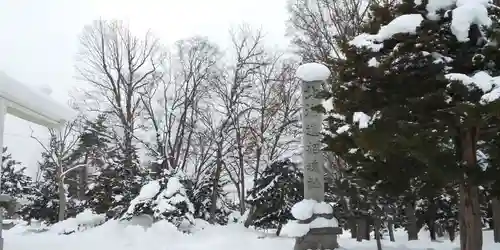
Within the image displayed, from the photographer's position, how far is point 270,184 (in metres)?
15.5

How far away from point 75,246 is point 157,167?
21.6 ft

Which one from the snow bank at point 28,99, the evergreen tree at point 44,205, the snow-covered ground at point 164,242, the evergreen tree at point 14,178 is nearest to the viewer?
the snow bank at point 28,99

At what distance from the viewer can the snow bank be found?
7102mm

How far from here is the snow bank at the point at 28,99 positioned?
7.10 m

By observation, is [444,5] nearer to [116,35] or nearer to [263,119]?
[263,119]

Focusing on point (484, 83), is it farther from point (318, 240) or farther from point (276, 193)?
point (276, 193)

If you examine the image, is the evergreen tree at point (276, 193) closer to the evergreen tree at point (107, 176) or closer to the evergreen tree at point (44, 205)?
the evergreen tree at point (107, 176)

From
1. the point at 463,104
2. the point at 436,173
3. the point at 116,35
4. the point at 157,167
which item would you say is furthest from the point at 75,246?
the point at 116,35

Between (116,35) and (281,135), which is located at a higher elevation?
(116,35)

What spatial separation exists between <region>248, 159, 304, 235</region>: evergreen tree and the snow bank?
7.70m

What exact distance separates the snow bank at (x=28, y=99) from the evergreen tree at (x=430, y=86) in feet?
16.7

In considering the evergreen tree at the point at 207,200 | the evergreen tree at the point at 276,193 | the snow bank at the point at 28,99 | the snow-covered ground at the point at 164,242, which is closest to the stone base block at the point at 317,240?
the snow-covered ground at the point at 164,242

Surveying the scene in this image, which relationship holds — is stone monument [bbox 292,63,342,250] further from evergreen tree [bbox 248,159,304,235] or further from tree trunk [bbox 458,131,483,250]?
evergreen tree [bbox 248,159,304,235]

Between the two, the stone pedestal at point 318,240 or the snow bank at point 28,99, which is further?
the stone pedestal at point 318,240
